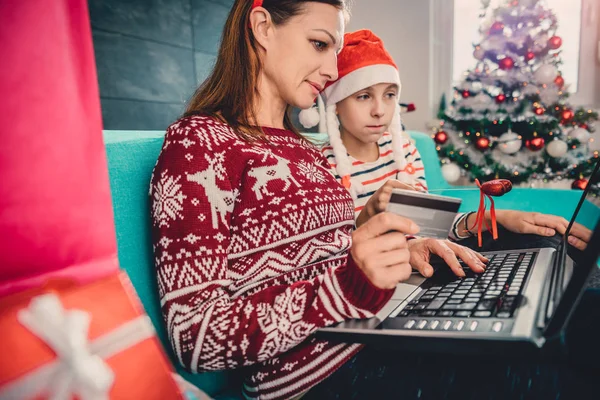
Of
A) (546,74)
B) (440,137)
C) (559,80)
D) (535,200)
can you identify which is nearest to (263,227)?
(535,200)

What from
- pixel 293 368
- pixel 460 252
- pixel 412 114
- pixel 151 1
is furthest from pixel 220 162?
pixel 412 114

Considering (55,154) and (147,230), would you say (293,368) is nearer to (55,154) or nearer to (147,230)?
(147,230)

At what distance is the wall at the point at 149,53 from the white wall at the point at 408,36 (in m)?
1.30

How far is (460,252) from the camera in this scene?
75cm

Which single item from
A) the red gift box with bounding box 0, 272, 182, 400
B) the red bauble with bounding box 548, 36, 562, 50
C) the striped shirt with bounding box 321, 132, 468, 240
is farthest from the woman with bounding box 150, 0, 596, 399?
the red bauble with bounding box 548, 36, 562, 50

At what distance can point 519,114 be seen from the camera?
8.98 feet

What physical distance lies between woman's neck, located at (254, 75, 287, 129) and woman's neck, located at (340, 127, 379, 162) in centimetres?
48

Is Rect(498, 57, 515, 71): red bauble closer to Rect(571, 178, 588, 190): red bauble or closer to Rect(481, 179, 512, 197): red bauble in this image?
Rect(571, 178, 588, 190): red bauble

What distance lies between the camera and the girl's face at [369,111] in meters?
1.21

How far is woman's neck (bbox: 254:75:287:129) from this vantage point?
2.80 feet

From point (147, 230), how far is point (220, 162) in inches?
7.3

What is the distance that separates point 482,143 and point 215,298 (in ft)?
8.62

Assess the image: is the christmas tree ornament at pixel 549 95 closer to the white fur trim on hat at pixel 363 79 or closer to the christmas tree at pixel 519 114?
the christmas tree at pixel 519 114

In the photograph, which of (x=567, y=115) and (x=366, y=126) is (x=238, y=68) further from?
(x=567, y=115)
